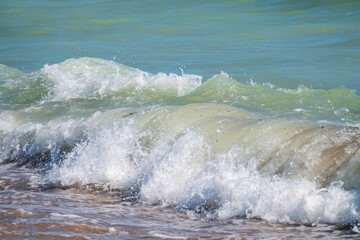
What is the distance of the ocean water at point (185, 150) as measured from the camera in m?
3.88

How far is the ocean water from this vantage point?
388cm

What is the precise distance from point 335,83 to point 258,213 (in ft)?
19.1

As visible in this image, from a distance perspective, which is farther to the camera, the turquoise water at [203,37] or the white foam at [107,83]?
the turquoise water at [203,37]

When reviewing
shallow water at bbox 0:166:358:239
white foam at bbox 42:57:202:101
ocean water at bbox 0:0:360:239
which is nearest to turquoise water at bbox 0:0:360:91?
ocean water at bbox 0:0:360:239

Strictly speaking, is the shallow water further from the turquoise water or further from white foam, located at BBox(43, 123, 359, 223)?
the turquoise water

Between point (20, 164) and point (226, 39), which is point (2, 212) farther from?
point (226, 39)

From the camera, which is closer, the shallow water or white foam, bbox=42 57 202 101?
the shallow water

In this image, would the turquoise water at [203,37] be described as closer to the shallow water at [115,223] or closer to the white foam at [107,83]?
the white foam at [107,83]

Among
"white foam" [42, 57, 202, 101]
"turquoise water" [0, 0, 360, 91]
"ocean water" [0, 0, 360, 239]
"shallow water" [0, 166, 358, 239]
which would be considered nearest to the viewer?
"shallow water" [0, 166, 358, 239]

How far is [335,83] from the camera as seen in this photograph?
30.8ft

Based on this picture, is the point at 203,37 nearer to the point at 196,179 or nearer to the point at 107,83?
the point at 107,83

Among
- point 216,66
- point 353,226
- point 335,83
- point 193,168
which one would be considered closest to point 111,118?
point 193,168

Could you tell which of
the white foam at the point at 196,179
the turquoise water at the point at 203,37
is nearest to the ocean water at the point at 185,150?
the white foam at the point at 196,179

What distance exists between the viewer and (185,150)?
16.9 feet
